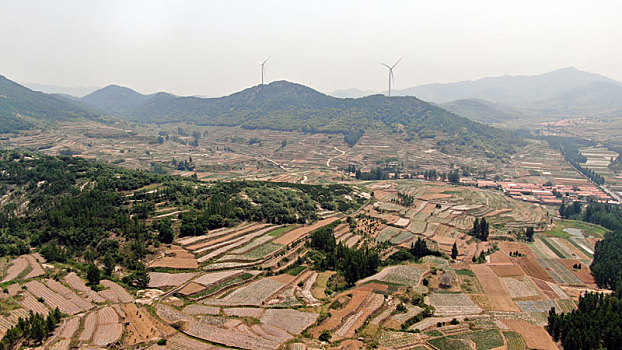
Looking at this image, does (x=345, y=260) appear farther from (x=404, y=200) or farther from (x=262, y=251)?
(x=404, y=200)

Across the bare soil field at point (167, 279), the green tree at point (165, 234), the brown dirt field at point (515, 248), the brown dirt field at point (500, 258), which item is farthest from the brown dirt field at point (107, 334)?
the brown dirt field at point (515, 248)

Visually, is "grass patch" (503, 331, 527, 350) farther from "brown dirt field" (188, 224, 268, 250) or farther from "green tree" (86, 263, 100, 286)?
"green tree" (86, 263, 100, 286)

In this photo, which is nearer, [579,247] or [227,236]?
[227,236]

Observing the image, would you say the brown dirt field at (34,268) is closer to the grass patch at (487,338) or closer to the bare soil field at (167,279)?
the bare soil field at (167,279)

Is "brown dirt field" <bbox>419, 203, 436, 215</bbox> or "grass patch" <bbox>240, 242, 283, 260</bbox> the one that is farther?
"brown dirt field" <bbox>419, 203, 436, 215</bbox>

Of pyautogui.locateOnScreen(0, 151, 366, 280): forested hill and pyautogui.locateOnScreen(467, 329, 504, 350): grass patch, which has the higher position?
pyautogui.locateOnScreen(0, 151, 366, 280): forested hill

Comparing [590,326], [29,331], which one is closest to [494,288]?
[590,326]

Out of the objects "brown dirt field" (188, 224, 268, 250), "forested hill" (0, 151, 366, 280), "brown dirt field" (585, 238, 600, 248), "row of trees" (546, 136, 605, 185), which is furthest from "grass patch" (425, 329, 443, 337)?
"row of trees" (546, 136, 605, 185)
